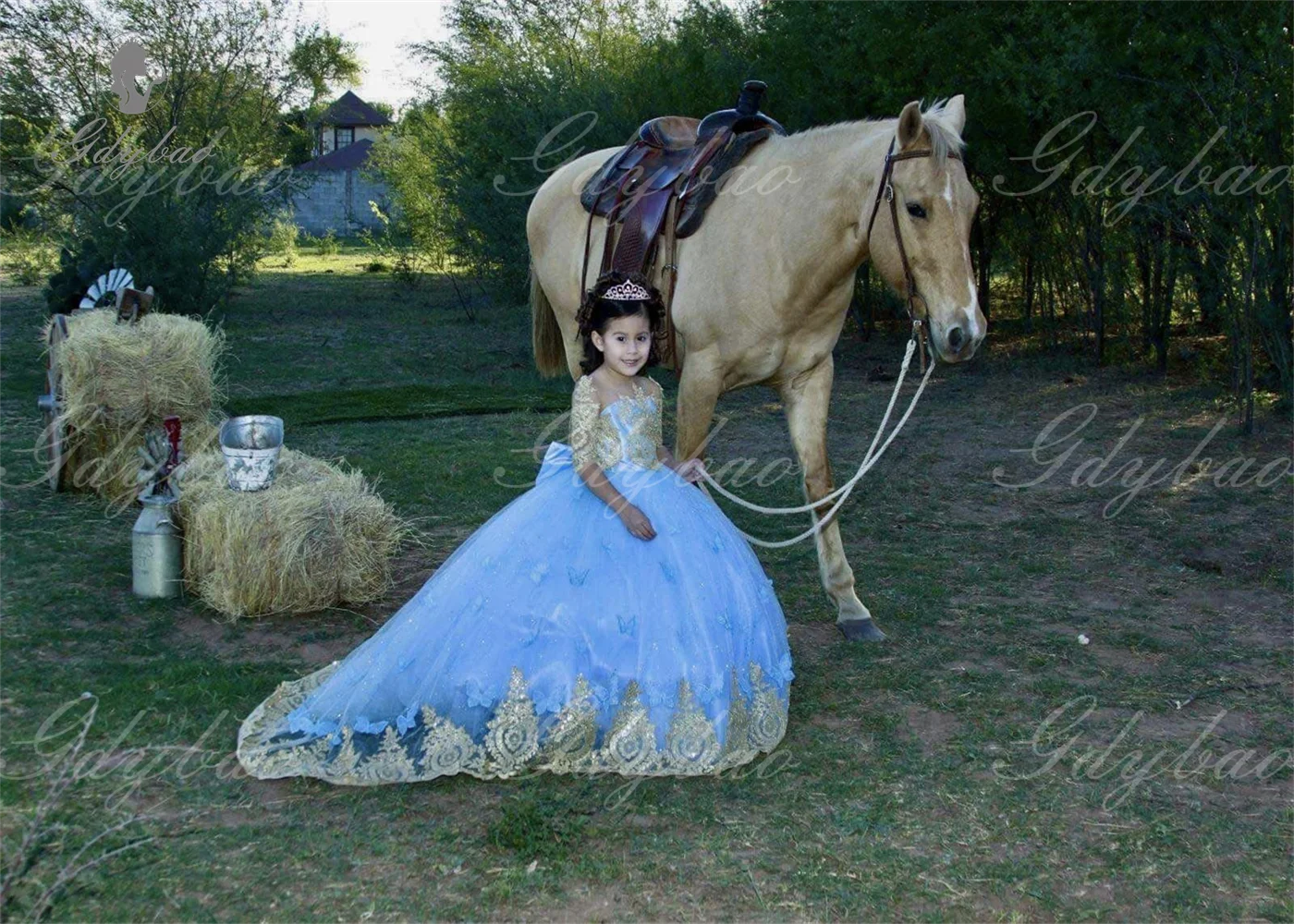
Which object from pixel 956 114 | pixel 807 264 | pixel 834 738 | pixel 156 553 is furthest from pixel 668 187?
pixel 156 553

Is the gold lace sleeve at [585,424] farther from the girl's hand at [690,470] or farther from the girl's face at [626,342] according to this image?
the girl's hand at [690,470]

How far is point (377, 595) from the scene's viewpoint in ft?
15.9

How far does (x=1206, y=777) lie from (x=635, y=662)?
1.66 m

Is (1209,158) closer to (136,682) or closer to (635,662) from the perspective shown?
(635,662)

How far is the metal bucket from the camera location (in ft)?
15.6

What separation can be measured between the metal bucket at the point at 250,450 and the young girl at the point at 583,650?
1398 millimetres

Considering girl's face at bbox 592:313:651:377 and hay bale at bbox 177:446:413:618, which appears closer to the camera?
girl's face at bbox 592:313:651:377

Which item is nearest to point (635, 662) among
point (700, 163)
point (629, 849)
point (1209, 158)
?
point (629, 849)

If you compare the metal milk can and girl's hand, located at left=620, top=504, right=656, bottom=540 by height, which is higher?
girl's hand, located at left=620, top=504, right=656, bottom=540

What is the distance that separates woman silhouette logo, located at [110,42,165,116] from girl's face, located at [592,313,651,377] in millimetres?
14030

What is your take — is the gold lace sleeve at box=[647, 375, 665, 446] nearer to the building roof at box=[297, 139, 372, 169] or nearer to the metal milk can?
the metal milk can

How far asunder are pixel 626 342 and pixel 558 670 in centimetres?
100

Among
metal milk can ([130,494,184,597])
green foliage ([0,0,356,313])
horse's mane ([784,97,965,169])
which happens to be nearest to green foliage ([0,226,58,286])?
green foliage ([0,0,356,313])

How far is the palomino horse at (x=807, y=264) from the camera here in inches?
155
